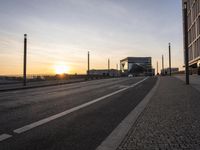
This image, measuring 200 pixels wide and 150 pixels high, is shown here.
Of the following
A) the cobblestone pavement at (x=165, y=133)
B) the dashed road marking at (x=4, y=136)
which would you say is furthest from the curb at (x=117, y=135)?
the dashed road marking at (x=4, y=136)

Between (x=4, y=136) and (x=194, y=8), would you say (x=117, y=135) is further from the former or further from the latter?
(x=194, y=8)

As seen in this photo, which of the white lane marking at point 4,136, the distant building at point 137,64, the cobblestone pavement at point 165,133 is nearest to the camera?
A: the cobblestone pavement at point 165,133

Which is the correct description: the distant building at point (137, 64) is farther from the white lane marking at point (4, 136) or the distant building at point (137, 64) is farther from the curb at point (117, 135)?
the white lane marking at point (4, 136)

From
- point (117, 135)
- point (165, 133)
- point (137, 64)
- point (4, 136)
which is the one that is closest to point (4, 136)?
point (4, 136)

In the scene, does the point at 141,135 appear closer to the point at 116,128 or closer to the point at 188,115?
the point at 116,128

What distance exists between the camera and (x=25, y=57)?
82.3ft

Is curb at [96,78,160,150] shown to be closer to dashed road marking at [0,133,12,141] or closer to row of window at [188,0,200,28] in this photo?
dashed road marking at [0,133,12,141]

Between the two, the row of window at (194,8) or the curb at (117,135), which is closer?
the curb at (117,135)

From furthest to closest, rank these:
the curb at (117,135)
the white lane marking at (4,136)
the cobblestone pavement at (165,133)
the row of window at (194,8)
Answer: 1. the row of window at (194,8)
2. the white lane marking at (4,136)
3. the curb at (117,135)
4. the cobblestone pavement at (165,133)


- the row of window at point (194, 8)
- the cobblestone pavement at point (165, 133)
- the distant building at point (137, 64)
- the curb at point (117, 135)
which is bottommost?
the curb at point (117, 135)

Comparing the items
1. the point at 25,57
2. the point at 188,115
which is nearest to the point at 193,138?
the point at 188,115

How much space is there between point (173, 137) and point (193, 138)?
394mm

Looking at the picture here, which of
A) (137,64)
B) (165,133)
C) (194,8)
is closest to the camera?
(165,133)

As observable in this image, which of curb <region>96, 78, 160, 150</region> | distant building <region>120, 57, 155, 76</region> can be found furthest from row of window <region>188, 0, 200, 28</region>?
distant building <region>120, 57, 155, 76</region>
